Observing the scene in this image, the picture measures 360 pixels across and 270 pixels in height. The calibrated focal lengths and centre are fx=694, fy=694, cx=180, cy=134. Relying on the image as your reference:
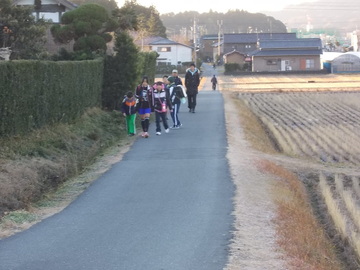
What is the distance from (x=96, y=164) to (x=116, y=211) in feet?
16.6

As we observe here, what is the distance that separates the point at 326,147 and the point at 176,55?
3165 inches

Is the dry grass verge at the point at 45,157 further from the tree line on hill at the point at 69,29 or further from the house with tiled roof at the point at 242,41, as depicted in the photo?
the house with tiled roof at the point at 242,41

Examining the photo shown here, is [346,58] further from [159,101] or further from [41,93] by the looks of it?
[41,93]

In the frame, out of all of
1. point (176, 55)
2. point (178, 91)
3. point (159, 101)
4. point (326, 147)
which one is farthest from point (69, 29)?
point (176, 55)

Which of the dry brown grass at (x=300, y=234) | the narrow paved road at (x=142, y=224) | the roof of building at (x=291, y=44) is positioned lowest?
the dry brown grass at (x=300, y=234)

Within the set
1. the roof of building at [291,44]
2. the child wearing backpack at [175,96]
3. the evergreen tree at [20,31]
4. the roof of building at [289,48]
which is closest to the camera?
the child wearing backpack at [175,96]

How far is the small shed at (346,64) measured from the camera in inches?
3620

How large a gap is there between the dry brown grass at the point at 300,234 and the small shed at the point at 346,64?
8170cm

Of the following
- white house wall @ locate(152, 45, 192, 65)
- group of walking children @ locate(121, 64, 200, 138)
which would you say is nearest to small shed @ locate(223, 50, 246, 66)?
white house wall @ locate(152, 45, 192, 65)

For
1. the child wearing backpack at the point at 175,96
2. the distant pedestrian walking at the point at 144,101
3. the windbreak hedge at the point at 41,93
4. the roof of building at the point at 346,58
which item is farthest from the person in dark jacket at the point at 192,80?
the roof of building at the point at 346,58

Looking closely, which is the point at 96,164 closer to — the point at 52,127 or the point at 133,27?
the point at 52,127

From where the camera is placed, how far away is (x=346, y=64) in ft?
304

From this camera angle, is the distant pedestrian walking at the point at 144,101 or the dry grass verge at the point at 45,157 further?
the distant pedestrian walking at the point at 144,101

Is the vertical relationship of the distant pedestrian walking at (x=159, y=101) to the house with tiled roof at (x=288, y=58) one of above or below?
below
